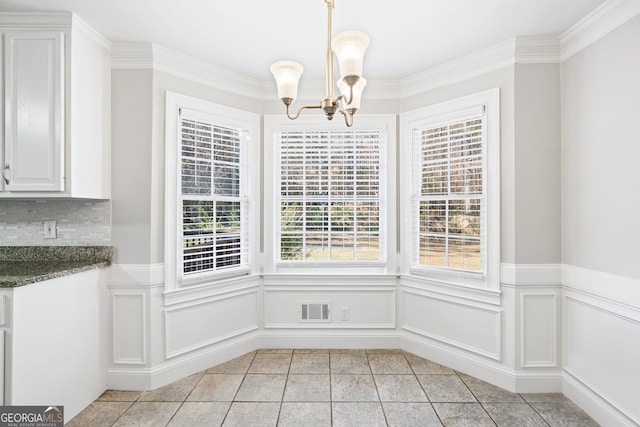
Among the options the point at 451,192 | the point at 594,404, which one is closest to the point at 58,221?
the point at 451,192

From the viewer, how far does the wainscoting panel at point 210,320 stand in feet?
9.05

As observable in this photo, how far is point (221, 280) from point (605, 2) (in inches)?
137

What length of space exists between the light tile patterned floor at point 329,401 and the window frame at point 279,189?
2.95 ft

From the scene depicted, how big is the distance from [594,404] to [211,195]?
326cm

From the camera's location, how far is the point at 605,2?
2082mm

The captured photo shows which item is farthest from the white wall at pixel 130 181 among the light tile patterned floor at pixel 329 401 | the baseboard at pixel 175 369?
the light tile patterned floor at pixel 329 401

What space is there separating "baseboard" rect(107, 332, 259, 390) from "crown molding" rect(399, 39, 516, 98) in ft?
9.67

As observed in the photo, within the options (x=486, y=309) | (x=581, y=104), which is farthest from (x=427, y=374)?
(x=581, y=104)

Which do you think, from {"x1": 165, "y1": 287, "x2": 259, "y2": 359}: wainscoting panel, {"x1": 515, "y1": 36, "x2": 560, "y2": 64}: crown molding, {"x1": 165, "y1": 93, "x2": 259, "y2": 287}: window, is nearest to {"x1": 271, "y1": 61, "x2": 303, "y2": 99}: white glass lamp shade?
{"x1": 165, "y1": 93, "x2": 259, "y2": 287}: window

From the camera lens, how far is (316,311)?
3.36 metres

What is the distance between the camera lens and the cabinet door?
2184mm

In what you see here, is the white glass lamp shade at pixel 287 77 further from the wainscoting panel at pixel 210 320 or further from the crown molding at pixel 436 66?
the wainscoting panel at pixel 210 320

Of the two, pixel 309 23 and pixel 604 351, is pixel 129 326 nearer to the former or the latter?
pixel 309 23

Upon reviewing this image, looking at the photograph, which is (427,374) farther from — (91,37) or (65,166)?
(91,37)
